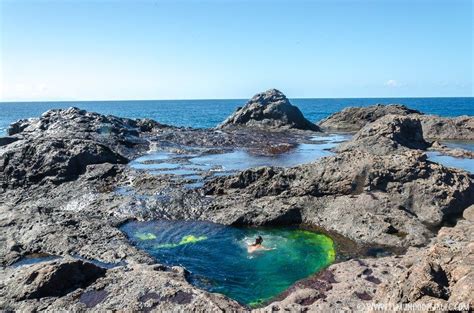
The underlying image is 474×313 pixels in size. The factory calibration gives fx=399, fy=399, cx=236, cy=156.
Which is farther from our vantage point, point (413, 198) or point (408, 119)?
point (408, 119)

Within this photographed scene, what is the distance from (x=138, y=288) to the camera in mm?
12930

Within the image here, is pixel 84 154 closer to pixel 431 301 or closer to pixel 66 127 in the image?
pixel 66 127

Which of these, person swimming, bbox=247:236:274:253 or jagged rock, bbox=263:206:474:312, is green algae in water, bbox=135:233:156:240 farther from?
jagged rock, bbox=263:206:474:312

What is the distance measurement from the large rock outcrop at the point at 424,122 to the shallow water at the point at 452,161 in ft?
63.6

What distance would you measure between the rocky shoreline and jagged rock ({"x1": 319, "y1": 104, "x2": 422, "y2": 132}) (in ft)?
96.4

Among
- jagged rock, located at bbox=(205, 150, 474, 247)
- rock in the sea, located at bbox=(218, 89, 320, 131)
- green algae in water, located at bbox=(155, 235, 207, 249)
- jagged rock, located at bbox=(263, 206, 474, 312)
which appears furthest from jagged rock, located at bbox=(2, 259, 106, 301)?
rock in the sea, located at bbox=(218, 89, 320, 131)

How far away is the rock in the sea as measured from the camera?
2731 inches

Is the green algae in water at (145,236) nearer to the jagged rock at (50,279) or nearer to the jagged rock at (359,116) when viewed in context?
the jagged rock at (50,279)

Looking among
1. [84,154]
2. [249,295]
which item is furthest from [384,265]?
[84,154]

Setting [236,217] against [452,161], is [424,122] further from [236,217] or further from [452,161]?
[236,217]

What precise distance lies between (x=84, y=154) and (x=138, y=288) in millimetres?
21733

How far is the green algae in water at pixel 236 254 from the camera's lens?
1513cm

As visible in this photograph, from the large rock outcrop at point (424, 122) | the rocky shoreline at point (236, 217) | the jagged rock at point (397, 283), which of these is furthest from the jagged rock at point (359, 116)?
the jagged rock at point (397, 283)

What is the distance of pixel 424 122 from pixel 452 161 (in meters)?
26.7
